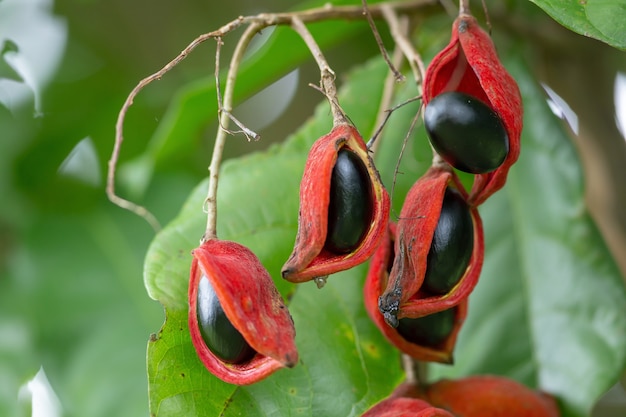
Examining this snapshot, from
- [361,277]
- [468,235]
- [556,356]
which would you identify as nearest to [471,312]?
[556,356]

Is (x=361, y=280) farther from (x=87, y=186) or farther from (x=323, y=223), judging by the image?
(x=87, y=186)

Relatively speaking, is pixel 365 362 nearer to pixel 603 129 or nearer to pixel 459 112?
pixel 459 112

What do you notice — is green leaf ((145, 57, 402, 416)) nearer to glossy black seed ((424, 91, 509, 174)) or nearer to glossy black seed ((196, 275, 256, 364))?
glossy black seed ((196, 275, 256, 364))

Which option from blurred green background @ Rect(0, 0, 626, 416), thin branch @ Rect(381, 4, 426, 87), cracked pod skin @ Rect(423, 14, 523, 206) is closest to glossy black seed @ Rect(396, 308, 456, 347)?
cracked pod skin @ Rect(423, 14, 523, 206)

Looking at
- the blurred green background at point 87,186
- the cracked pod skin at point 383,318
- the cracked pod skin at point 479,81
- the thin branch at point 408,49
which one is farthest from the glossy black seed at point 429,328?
the blurred green background at point 87,186

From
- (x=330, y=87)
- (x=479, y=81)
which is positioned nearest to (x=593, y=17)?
(x=479, y=81)
